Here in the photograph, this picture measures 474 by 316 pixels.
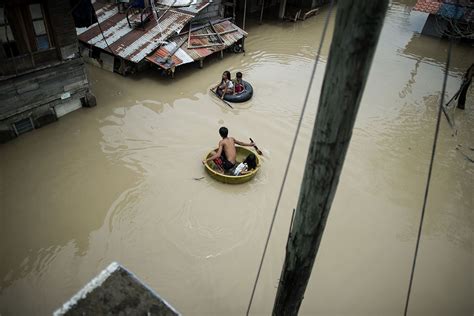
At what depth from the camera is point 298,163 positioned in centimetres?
863

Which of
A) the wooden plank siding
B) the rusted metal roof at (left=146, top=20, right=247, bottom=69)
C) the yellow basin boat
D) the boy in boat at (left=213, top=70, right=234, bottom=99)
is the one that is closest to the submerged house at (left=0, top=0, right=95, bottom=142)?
Result: the wooden plank siding

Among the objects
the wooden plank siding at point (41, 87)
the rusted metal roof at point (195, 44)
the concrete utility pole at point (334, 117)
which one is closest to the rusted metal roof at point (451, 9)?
the rusted metal roof at point (195, 44)

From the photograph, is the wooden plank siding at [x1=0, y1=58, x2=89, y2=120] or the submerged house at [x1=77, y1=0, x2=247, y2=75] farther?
the submerged house at [x1=77, y1=0, x2=247, y2=75]

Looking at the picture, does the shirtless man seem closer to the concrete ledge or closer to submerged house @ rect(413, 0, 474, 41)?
the concrete ledge

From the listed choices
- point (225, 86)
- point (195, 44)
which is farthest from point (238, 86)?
point (195, 44)

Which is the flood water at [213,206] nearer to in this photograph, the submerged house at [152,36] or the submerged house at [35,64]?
the submerged house at [35,64]

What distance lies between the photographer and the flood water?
5.95m

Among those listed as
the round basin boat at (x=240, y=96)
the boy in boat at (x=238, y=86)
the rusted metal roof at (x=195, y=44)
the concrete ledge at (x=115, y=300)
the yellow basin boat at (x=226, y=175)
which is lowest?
the yellow basin boat at (x=226, y=175)

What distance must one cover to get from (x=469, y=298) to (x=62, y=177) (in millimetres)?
8586

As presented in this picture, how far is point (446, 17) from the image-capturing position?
610 inches

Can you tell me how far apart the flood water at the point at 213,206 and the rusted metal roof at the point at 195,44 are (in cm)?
81

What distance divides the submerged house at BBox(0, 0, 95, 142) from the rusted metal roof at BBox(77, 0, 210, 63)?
2.59 m

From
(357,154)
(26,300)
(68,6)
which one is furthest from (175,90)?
(26,300)

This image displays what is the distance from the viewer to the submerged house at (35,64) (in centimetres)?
755
